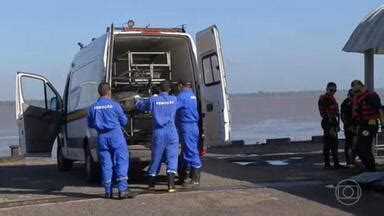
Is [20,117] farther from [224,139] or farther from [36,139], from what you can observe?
[224,139]

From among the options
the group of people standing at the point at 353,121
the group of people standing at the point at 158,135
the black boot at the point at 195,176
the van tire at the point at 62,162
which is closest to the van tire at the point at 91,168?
the group of people standing at the point at 158,135

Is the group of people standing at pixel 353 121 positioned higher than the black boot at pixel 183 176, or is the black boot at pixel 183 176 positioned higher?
the group of people standing at pixel 353 121

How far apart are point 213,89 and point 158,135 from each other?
1.62 metres

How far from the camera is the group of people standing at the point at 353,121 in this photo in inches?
473

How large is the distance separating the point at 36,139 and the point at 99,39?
394 centimetres

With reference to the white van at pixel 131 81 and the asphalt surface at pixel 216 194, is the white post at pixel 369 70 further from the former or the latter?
the white van at pixel 131 81

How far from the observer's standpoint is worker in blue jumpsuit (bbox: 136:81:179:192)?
10742 mm

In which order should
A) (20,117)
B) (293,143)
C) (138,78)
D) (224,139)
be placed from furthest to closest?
(293,143), (20,117), (138,78), (224,139)

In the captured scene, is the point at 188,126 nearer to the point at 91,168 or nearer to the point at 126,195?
the point at 126,195

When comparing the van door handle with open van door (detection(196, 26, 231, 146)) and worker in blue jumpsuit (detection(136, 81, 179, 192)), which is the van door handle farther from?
worker in blue jumpsuit (detection(136, 81, 179, 192))

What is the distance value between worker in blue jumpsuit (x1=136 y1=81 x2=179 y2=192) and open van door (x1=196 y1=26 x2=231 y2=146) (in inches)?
42.1

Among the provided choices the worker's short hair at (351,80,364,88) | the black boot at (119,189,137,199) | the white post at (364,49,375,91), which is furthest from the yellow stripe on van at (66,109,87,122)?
the white post at (364,49,375,91)

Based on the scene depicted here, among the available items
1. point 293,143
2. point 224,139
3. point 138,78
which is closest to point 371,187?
point 224,139

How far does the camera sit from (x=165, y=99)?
426 inches
